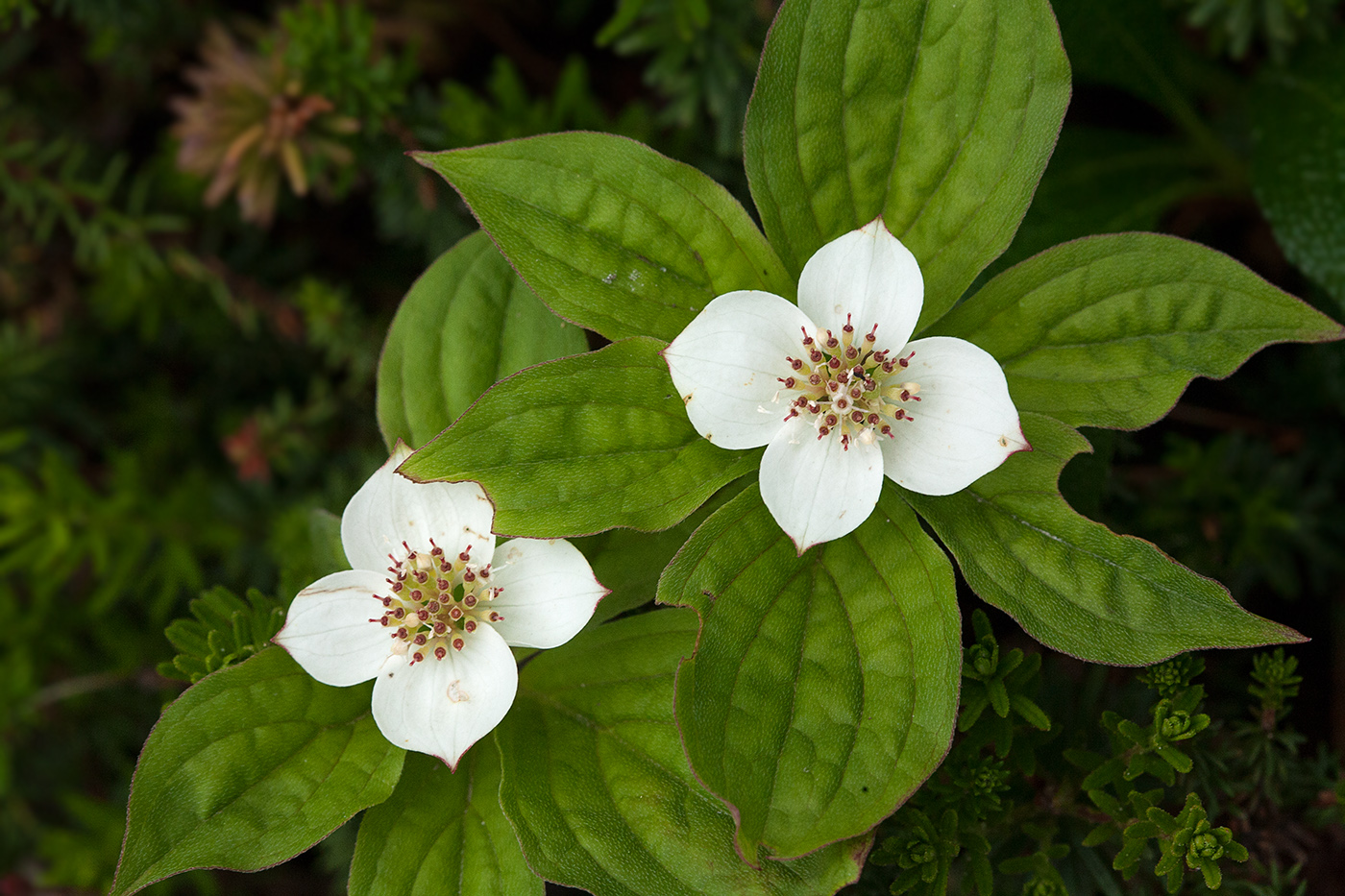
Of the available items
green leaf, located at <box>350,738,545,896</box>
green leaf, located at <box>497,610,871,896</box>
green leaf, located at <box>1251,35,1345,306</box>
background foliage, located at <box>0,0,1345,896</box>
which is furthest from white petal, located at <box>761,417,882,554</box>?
green leaf, located at <box>1251,35,1345,306</box>

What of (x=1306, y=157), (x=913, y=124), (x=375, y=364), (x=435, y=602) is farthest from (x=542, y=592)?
(x=1306, y=157)

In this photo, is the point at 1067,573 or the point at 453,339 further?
the point at 453,339

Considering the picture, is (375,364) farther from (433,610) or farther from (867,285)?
(867,285)

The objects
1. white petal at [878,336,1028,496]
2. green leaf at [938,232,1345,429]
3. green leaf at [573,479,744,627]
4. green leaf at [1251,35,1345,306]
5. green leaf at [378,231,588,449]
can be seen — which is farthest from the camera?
green leaf at [1251,35,1345,306]

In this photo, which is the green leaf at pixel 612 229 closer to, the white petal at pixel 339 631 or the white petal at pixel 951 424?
the white petal at pixel 951 424

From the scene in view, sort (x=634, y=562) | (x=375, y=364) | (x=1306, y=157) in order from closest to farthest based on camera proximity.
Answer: (x=634, y=562), (x=1306, y=157), (x=375, y=364)

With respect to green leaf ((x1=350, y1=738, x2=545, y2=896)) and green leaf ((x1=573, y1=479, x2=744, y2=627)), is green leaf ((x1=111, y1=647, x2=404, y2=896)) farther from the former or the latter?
green leaf ((x1=573, y1=479, x2=744, y2=627))

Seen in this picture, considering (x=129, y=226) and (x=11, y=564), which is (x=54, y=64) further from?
(x=11, y=564)
